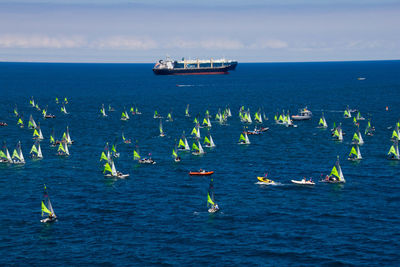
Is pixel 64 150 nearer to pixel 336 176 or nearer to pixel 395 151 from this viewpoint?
pixel 336 176

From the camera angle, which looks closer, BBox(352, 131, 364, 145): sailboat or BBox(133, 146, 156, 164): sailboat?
BBox(133, 146, 156, 164): sailboat

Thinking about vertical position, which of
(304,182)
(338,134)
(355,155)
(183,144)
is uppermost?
(338,134)

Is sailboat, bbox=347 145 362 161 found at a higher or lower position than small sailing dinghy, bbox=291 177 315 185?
higher

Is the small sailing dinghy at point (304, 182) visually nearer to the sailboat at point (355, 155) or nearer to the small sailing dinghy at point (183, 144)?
the sailboat at point (355, 155)

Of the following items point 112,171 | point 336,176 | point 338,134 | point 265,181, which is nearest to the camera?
point 265,181

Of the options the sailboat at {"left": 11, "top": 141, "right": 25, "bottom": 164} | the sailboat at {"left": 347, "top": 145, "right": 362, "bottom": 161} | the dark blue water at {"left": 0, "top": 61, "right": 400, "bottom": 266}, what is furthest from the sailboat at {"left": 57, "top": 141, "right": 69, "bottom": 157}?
the sailboat at {"left": 347, "top": 145, "right": 362, "bottom": 161}

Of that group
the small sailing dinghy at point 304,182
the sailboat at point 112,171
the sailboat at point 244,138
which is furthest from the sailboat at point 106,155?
the small sailing dinghy at point 304,182

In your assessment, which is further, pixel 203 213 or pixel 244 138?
pixel 244 138

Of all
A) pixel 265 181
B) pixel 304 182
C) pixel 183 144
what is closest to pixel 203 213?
pixel 265 181

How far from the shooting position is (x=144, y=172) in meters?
143

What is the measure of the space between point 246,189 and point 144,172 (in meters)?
30.4

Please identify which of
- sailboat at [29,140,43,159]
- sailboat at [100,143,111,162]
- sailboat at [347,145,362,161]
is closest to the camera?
sailboat at [100,143,111,162]

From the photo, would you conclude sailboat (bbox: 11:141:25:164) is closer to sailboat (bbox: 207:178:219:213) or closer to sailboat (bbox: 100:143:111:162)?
sailboat (bbox: 100:143:111:162)

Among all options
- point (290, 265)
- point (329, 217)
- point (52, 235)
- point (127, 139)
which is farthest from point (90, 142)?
point (290, 265)
